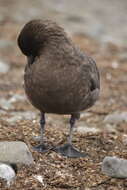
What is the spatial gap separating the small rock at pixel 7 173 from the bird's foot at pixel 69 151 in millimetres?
958

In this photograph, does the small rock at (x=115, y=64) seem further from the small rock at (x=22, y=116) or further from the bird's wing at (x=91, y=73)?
the bird's wing at (x=91, y=73)

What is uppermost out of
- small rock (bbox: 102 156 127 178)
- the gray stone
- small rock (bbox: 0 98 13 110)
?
the gray stone

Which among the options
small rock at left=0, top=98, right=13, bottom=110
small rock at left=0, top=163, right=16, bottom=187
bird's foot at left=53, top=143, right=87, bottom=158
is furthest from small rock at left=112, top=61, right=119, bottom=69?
small rock at left=0, top=163, right=16, bottom=187

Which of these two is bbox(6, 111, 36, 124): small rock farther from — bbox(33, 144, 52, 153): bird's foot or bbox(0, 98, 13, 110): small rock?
bbox(33, 144, 52, 153): bird's foot

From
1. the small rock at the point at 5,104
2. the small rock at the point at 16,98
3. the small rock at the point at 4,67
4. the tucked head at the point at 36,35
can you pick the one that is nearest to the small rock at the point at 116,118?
the small rock at the point at 5,104

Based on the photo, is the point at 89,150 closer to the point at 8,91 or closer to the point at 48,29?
the point at 48,29

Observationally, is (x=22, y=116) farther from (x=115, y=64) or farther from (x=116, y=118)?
(x=115, y=64)

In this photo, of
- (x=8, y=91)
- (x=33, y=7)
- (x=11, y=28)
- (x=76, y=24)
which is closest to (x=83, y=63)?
(x=8, y=91)

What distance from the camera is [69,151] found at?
657 centimetres

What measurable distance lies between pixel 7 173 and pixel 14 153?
0.29 metres

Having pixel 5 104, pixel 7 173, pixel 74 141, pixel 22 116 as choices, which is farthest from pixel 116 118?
pixel 7 173

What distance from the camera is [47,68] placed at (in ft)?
20.2

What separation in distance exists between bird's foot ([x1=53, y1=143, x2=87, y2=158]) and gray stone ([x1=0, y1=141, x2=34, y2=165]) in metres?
0.64

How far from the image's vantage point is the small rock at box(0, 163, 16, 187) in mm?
5607
